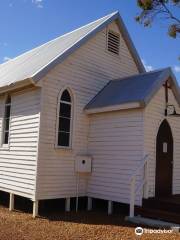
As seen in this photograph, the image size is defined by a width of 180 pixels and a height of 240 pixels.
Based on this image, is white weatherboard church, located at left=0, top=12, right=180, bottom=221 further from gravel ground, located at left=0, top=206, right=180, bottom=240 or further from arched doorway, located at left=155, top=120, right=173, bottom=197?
gravel ground, located at left=0, top=206, right=180, bottom=240

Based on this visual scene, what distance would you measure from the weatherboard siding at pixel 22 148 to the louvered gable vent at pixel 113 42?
14.4ft

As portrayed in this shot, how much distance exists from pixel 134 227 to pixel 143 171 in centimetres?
204

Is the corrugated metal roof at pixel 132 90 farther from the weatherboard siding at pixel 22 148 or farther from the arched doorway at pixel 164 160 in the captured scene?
the weatherboard siding at pixel 22 148

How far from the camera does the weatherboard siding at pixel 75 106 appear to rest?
12.4 meters

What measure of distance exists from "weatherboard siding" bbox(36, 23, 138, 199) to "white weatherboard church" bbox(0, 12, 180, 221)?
0.11 ft

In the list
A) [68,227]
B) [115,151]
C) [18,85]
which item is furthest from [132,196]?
[18,85]

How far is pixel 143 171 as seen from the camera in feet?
39.0

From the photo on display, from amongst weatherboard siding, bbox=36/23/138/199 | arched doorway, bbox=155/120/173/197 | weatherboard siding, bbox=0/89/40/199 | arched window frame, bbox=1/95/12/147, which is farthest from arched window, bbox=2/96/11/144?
arched doorway, bbox=155/120/173/197

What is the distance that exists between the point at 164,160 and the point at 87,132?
288cm

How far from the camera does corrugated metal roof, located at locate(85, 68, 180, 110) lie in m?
12.0

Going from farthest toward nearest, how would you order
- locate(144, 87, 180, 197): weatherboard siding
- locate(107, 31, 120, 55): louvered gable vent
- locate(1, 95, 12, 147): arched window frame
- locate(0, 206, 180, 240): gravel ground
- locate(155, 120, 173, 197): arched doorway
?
1. locate(107, 31, 120, 55): louvered gable vent
2. locate(1, 95, 12, 147): arched window frame
3. locate(155, 120, 173, 197): arched doorway
4. locate(144, 87, 180, 197): weatherboard siding
5. locate(0, 206, 180, 240): gravel ground

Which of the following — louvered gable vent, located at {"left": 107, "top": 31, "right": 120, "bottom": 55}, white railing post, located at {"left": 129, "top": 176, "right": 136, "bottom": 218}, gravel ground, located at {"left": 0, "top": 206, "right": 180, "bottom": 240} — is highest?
louvered gable vent, located at {"left": 107, "top": 31, "right": 120, "bottom": 55}

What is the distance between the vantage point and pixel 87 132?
45.3ft

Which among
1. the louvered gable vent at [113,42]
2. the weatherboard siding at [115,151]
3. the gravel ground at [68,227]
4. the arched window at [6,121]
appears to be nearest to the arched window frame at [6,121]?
the arched window at [6,121]
